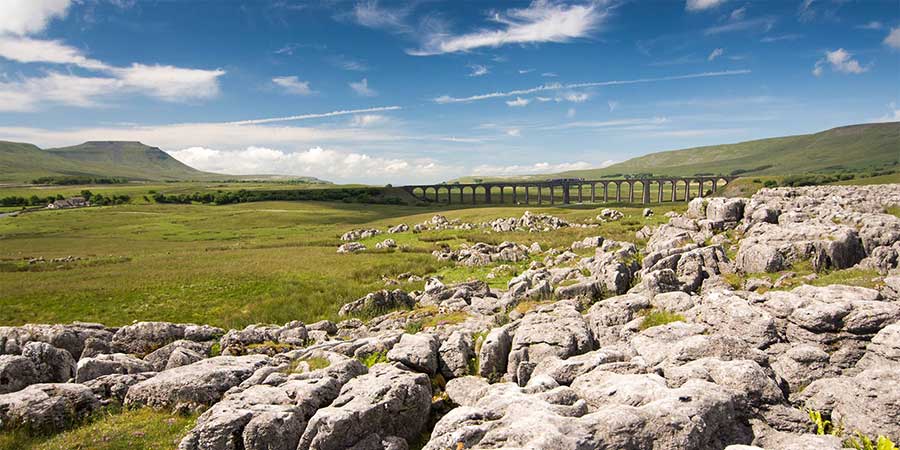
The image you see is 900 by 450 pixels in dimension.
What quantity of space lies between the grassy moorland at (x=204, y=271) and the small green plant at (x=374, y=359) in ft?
56.0

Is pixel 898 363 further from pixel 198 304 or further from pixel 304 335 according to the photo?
pixel 198 304

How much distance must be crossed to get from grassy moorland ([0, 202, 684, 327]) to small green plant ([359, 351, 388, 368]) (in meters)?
17.1

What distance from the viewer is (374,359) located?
19281mm

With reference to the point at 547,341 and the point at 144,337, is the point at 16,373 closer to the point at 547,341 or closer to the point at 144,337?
the point at 144,337

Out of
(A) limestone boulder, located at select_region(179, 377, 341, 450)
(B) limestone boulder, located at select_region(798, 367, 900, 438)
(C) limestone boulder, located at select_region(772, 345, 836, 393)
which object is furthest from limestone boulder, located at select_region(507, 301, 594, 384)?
(A) limestone boulder, located at select_region(179, 377, 341, 450)

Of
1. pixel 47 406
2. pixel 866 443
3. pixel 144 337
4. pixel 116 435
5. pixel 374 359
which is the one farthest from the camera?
pixel 144 337

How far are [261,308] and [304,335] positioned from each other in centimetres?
1260

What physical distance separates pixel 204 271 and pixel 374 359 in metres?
42.2

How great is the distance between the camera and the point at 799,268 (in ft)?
83.1

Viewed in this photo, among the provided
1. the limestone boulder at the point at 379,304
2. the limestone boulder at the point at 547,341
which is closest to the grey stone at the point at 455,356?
the limestone boulder at the point at 547,341

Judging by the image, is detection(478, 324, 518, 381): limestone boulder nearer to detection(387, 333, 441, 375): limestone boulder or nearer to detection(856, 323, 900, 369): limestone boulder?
detection(387, 333, 441, 375): limestone boulder

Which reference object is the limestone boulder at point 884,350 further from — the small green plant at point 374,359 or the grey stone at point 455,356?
the small green plant at point 374,359

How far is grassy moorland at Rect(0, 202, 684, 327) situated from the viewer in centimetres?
3709

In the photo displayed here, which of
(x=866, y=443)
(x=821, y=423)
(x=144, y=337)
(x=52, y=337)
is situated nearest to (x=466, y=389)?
(x=821, y=423)
